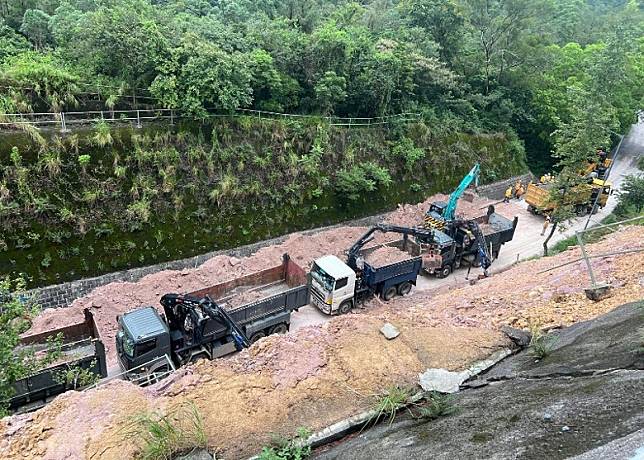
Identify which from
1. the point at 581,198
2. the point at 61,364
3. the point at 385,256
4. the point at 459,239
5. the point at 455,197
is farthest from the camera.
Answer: the point at 581,198

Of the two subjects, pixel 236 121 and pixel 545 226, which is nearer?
pixel 236 121

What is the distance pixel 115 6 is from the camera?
20453mm

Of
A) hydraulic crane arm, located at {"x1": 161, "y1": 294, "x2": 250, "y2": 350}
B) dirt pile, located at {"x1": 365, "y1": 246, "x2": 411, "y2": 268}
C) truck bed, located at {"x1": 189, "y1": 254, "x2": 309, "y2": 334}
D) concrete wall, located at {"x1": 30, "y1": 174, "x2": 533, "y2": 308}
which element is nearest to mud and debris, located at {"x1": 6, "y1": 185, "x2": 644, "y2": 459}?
hydraulic crane arm, located at {"x1": 161, "y1": 294, "x2": 250, "y2": 350}

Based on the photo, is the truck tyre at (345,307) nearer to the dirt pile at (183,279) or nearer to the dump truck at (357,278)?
the dump truck at (357,278)

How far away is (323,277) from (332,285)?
48 cm

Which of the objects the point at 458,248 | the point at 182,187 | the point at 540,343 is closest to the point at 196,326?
the point at 182,187

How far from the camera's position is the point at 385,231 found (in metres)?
17.8

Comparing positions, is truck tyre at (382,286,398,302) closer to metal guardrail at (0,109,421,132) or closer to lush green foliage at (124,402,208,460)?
metal guardrail at (0,109,421,132)

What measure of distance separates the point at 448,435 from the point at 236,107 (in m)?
18.1

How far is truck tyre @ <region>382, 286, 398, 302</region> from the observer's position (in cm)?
1833

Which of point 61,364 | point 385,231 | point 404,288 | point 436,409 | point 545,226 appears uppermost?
point 436,409

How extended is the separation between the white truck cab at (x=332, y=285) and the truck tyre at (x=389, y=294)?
61.6 inches

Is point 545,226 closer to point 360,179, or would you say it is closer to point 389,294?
point 360,179

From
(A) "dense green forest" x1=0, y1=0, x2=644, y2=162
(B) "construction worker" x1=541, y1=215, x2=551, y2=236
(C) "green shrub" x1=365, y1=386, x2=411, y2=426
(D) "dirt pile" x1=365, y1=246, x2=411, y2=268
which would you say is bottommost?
(B) "construction worker" x1=541, y1=215, x2=551, y2=236
